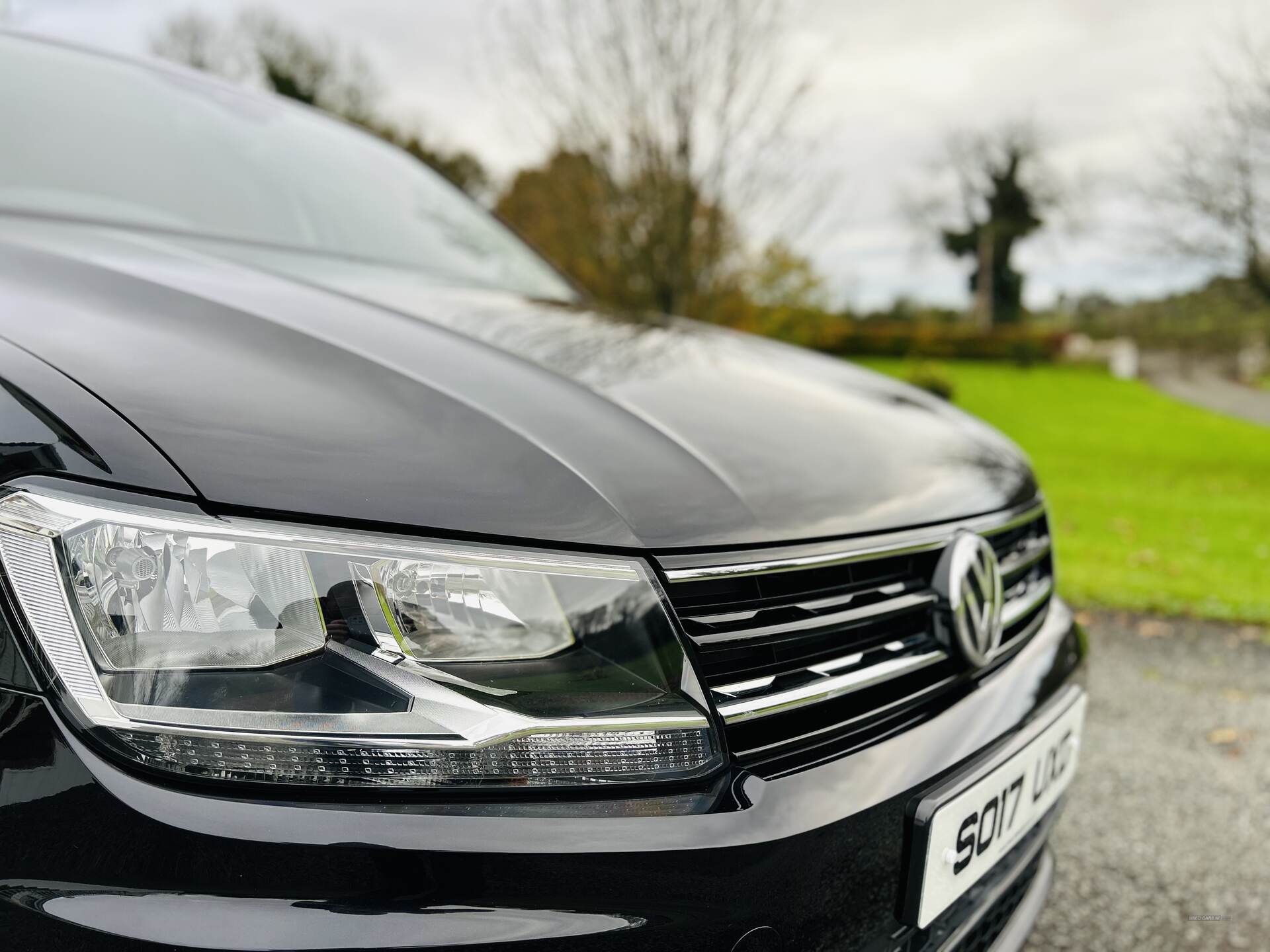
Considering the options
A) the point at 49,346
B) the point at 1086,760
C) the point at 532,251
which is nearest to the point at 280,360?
the point at 49,346

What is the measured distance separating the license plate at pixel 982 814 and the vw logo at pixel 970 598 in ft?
0.50

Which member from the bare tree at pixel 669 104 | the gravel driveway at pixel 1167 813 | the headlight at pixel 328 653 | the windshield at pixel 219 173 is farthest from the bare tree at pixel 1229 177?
the headlight at pixel 328 653

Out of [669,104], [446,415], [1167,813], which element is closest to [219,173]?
[446,415]

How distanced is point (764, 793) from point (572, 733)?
0.68ft

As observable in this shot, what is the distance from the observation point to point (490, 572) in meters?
0.88

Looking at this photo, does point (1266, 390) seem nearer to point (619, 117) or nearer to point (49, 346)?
point (619, 117)

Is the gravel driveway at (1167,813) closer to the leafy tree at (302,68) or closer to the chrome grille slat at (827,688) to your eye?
the chrome grille slat at (827,688)

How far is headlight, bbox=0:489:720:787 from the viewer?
2.59 feet

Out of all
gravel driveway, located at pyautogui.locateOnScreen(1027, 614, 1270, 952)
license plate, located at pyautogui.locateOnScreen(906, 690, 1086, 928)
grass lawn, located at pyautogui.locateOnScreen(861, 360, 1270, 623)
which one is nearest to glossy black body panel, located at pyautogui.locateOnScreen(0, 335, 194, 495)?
license plate, located at pyautogui.locateOnScreen(906, 690, 1086, 928)

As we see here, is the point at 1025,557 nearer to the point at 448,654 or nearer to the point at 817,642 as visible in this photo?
the point at 817,642

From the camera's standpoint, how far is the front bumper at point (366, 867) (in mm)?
749

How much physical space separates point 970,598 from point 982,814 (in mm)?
272

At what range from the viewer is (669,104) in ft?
27.1

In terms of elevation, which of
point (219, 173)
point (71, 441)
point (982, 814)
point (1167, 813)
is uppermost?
point (219, 173)
